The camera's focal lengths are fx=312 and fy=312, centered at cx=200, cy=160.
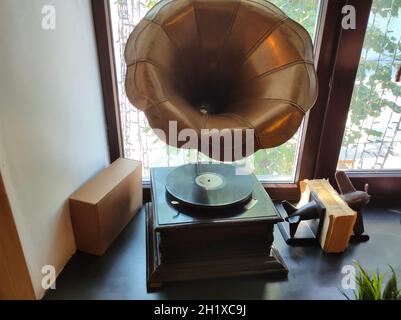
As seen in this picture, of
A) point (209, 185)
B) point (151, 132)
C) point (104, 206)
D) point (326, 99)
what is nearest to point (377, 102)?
point (326, 99)

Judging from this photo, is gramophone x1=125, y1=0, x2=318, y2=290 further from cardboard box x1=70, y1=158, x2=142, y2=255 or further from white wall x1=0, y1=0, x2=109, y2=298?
white wall x1=0, y1=0, x2=109, y2=298

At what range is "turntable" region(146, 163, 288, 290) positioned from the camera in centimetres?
103

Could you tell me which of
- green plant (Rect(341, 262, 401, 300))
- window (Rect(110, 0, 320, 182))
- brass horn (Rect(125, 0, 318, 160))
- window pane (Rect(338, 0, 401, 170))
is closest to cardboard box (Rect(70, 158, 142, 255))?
window (Rect(110, 0, 320, 182))

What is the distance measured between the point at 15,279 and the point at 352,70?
1424 millimetres

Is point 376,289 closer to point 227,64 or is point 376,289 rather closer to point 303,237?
point 303,237

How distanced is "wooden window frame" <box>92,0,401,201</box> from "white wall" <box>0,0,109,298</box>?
54 millimetres

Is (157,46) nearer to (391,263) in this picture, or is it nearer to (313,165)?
(313,165)

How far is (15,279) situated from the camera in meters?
0.92

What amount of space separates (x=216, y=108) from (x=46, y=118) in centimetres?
55

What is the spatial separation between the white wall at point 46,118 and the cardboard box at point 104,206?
0.04 metres

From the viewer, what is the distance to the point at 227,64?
3.41ft

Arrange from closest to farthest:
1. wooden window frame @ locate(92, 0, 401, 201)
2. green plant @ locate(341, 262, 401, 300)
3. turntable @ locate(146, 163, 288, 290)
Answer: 1. green plant @ locate(341, 262, 401, 300)
2. turntable @ locate(146, 163, 288, 290)
3. wooden window frame @ locate(92, 0, 401, 201)

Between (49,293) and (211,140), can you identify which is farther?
(49,293)
